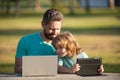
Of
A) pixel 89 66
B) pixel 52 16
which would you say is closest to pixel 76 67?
pixel 89 66

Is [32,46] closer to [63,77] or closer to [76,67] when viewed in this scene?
[76,67]

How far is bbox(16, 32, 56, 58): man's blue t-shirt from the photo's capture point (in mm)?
5077

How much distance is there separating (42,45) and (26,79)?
2.84ft

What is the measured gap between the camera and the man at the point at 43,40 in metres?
4.81

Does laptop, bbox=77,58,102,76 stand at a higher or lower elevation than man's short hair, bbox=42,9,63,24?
lower

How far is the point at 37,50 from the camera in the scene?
5109mm

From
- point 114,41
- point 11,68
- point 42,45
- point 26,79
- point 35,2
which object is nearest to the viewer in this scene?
point 26,79

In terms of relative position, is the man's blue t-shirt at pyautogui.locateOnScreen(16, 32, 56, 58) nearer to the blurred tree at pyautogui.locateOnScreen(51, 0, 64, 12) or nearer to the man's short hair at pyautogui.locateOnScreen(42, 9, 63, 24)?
the man's short hair at pyautogui.locateOnScreen(42, 9, 63, 24)

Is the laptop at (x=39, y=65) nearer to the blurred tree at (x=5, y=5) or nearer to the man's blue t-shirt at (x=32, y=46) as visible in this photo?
the man's blue t-shirt at (x=32, y=46)

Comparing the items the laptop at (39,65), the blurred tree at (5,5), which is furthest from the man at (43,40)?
the blurred tree at (5,5)

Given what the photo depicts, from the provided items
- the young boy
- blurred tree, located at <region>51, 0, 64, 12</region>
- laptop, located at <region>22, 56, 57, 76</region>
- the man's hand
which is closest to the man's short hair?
the young boy

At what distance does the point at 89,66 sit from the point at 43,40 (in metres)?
0.77

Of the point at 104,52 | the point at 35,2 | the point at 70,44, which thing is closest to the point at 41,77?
the point at 70,44

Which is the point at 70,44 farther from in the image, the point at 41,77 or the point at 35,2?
the point at 35,2
